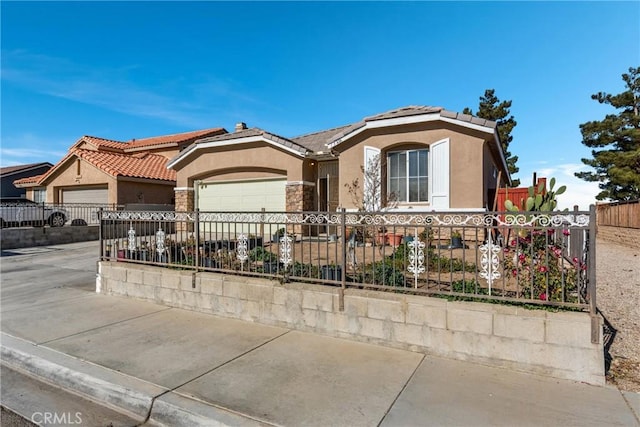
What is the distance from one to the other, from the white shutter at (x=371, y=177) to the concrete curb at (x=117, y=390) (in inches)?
299

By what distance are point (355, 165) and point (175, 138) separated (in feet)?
56.3

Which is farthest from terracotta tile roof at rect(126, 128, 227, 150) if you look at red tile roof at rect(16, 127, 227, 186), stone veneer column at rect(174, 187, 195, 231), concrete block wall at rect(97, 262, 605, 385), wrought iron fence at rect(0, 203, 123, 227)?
concrete block wall at rect(97, 262, 605, 385)

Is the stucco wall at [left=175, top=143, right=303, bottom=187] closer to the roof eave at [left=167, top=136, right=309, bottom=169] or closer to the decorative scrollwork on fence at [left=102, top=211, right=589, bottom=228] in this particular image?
the roof eave at [left=167, top=136, right=309, bottom=169]

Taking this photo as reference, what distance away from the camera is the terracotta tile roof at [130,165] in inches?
711

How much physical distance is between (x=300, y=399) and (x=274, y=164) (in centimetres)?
1061

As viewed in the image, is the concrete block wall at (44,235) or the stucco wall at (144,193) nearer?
the concrete block wall at (44,235)

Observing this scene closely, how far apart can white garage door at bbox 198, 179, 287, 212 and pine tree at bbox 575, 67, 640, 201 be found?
56.8 ft

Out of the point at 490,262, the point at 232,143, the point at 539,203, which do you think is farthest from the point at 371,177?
the point at 490,262

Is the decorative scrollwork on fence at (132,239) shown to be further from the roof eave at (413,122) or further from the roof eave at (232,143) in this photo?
the roof eave at (232,143)

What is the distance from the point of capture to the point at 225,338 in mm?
4664

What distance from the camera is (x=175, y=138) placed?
24188 mm

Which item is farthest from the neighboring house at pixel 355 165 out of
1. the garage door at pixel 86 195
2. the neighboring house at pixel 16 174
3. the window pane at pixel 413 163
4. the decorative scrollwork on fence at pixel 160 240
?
the neighboring house at pixel 16 174

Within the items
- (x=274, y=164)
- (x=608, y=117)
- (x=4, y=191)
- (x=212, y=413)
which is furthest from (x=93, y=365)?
(x=4, y=191)

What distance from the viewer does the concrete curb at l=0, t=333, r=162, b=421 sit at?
10.8 ft
